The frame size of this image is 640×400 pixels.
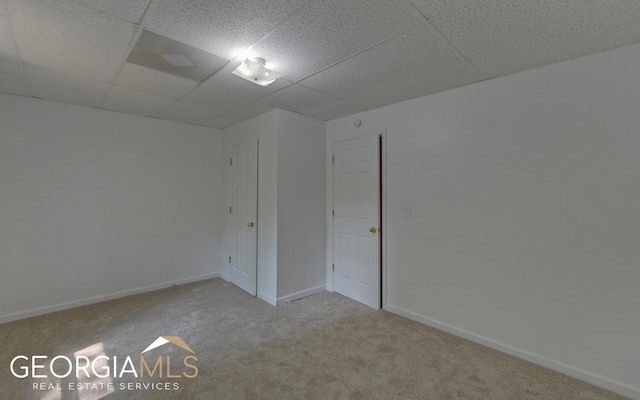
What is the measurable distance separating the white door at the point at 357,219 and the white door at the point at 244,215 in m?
1.08

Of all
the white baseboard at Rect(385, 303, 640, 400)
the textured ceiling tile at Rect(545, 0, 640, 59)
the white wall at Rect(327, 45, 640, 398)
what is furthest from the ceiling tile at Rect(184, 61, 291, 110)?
the white baseboard at Rect(385, 303, 640, 400)

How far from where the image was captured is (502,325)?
232cm

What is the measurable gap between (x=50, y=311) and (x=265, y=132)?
316cm

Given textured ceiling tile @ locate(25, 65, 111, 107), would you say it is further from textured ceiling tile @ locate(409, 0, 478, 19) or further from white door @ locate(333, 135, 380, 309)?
textured ceiling tile @ locate(409, 0, 478, 19)

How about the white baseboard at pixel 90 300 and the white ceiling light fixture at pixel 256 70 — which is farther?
the white baseboard at pixel 90 300

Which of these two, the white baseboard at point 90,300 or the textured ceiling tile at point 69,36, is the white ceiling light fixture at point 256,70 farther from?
the white baseboard at point 90,300

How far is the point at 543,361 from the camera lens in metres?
2.12

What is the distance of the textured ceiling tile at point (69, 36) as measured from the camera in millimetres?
1521

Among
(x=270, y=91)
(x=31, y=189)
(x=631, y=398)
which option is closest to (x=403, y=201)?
(x=270, y=91)

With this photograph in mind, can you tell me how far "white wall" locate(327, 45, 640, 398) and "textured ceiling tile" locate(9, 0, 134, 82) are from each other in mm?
2614

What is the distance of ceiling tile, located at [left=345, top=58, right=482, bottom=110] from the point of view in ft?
7.43

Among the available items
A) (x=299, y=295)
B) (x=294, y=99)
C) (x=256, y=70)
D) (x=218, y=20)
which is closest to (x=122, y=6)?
(x=218, y=20)

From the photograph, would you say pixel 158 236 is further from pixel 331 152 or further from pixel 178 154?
pixel 331 152

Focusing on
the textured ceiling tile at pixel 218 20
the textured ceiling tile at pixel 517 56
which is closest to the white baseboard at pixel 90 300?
the textured ceiling tile at pixel 218 20
